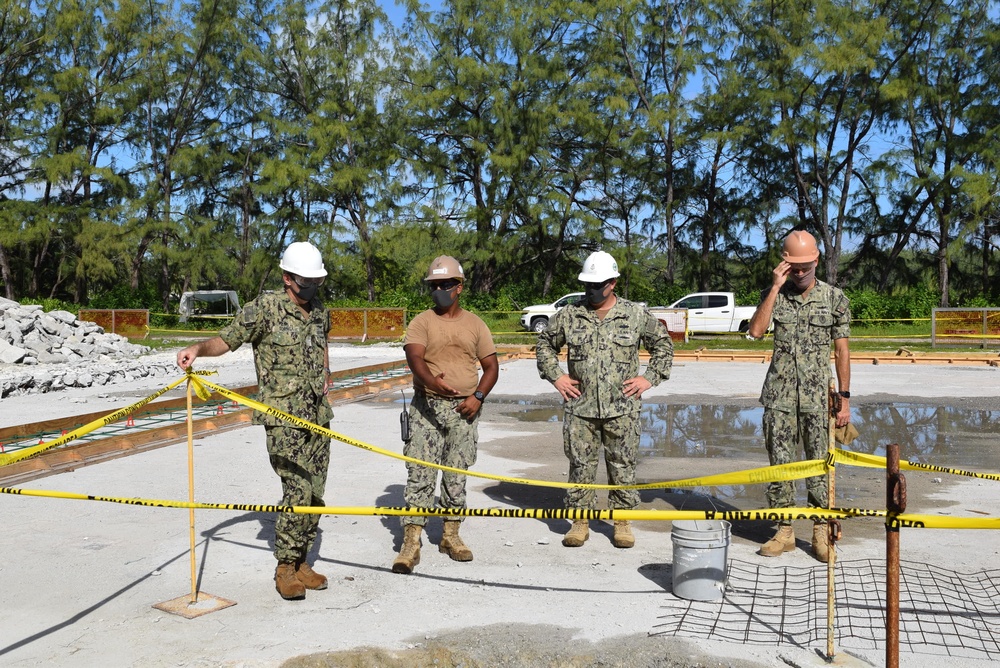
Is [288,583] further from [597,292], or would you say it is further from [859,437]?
[859,437]

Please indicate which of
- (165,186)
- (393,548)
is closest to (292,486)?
(393,548)

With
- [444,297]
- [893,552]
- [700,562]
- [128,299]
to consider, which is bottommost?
[700,562]

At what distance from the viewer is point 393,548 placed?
5660mm

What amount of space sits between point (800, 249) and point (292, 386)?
126 inches

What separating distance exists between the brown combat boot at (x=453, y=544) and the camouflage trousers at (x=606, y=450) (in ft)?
2.56

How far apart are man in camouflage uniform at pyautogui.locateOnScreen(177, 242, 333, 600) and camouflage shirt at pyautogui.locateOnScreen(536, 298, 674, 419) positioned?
61.8 inches

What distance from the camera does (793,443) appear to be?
5.49m

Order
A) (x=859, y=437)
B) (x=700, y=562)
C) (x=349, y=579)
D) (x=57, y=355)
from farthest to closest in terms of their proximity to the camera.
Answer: (x=57, y=355)
(x=859, y=437)
(x=349, y=579)
(x=700, y=562)

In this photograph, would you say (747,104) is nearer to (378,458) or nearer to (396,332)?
(396,332)

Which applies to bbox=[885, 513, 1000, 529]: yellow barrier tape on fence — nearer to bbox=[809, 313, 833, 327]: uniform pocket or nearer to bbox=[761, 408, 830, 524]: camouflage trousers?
bbox=[761, 408, 830, 524]: camouflage trousers

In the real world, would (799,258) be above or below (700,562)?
above

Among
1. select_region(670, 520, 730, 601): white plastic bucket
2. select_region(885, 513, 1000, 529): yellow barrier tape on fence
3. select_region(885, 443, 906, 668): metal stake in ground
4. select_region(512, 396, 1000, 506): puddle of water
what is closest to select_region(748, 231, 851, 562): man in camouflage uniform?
select_region(670, 520, 730, 601): white plastic bucket

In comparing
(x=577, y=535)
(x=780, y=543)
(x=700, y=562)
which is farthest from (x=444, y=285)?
(x=780, y=543)

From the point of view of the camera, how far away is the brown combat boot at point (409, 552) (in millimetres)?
5102
